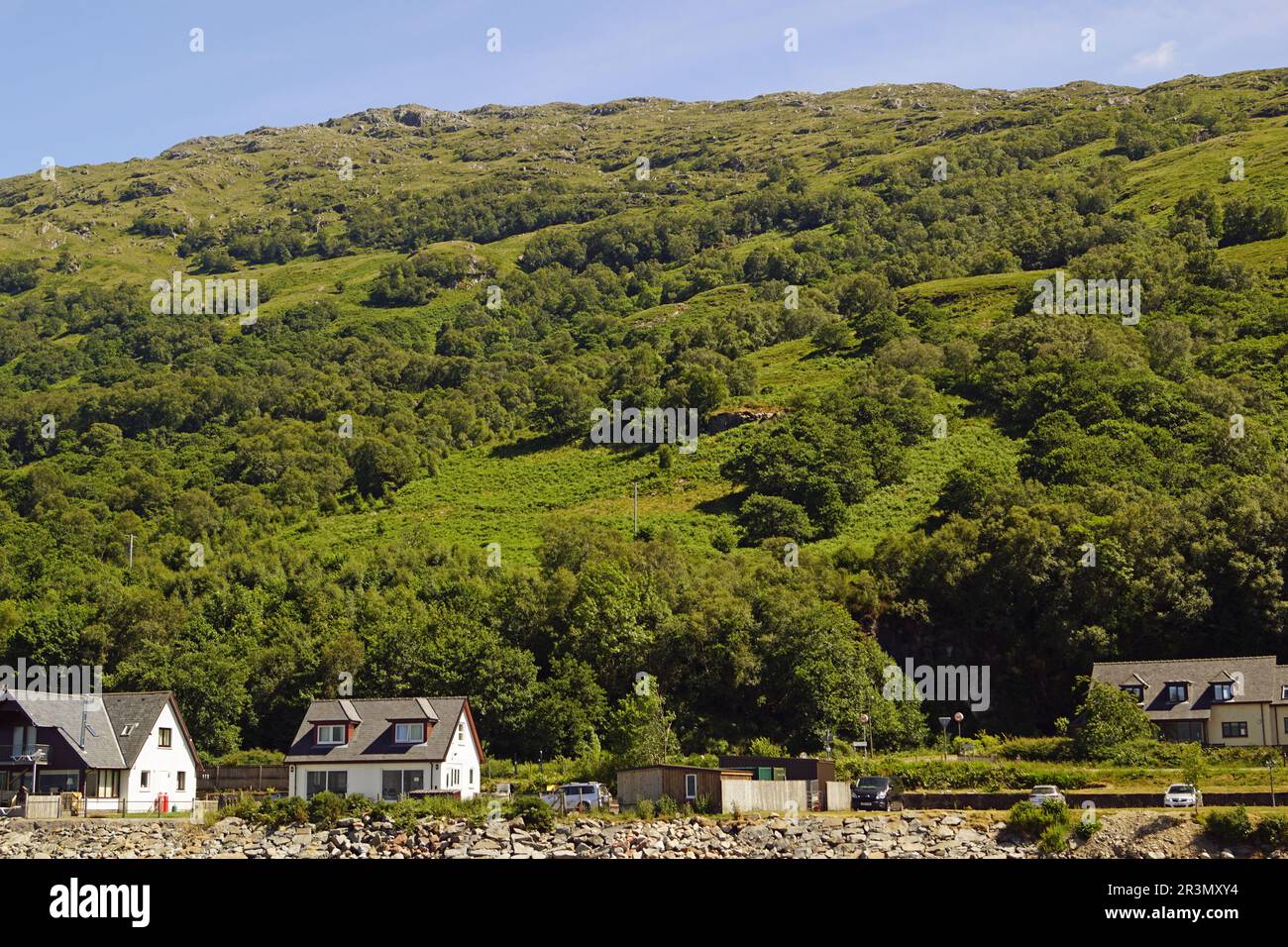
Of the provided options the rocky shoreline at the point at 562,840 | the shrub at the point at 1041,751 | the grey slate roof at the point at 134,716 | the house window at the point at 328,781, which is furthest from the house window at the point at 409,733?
the shrub at the point at 1041,751

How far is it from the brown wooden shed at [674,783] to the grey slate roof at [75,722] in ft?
80.8

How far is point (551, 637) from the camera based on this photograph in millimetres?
85438

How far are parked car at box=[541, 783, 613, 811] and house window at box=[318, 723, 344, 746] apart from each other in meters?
13.5

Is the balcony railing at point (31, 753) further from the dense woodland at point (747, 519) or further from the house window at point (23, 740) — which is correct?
the dense woodland at point (747, 519)

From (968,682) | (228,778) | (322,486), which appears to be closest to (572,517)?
(322,486)

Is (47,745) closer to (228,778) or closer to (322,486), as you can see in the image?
(228,778)

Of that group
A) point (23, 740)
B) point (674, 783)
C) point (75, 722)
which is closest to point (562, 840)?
point (674, 783)

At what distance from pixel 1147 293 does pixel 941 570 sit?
84340mm

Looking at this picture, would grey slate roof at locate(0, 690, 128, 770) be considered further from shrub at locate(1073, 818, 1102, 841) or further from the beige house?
the beige house

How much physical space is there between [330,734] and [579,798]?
15.9 metres

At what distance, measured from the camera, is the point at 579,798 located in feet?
176

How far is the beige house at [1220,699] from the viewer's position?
2625 inches

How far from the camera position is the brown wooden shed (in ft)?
167

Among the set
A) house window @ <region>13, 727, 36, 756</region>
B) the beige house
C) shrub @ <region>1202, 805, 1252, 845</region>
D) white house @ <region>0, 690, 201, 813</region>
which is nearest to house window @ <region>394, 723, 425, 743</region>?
white house @ <region>0, 690, 201, 813</region>
